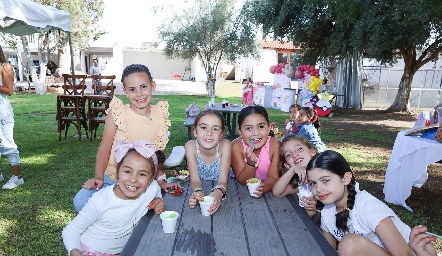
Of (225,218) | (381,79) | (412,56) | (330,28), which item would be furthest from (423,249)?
(381,79)

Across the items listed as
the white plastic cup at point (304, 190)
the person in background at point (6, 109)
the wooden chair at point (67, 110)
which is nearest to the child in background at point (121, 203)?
the white plastic cup at point (304, 190)

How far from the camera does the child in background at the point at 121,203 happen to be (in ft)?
6.50

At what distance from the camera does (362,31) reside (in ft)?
39.3

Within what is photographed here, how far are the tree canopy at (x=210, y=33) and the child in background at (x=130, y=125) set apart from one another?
1750 cm

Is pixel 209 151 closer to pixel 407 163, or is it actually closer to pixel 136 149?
pixel 136 149

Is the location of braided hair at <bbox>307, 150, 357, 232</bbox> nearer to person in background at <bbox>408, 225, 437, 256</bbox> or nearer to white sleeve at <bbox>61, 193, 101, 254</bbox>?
person in background at <bbox>408, 225, 437, 256</bbox>

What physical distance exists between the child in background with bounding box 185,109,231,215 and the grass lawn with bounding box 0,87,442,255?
1.60m

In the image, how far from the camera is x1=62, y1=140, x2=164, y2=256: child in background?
6.50 ft

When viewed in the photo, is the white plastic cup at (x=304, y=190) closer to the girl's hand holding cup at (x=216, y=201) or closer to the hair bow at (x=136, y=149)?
the girl's hand holding cup at (x=216, y=201)

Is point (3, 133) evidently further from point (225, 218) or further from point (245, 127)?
point (225, 218)

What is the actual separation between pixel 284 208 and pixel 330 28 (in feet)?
46.6

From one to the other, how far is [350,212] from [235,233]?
0.73 meters

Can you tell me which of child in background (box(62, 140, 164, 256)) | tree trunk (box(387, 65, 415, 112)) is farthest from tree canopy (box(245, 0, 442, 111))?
child in background (box(62, 140, 164, 256))

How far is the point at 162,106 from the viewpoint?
2713 mm
